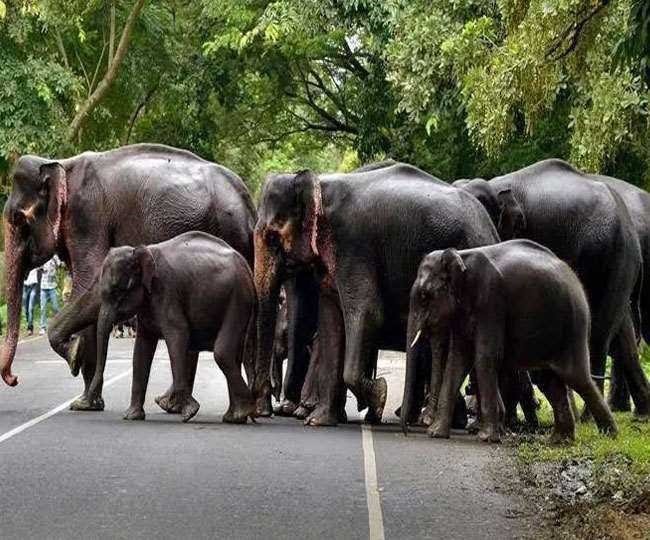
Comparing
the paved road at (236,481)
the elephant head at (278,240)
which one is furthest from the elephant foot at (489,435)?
the elephant head at (278,240)

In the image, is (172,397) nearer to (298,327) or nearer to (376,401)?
(298,327)

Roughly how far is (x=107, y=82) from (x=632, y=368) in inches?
872

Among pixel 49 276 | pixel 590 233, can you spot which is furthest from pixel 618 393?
pixel 49 276

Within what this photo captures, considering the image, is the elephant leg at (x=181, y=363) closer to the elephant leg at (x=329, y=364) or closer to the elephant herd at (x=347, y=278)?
the elephant herd at (x=347, y=278)

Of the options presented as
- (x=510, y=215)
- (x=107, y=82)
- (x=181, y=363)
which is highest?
Answer: (x=107, y=82)

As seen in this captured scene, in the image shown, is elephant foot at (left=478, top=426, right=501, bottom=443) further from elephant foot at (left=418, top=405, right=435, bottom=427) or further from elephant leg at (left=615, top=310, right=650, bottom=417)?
elephant leg at (left=615, top=310, right=650, bottom=417)

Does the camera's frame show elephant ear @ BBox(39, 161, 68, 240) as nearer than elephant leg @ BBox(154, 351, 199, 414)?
No

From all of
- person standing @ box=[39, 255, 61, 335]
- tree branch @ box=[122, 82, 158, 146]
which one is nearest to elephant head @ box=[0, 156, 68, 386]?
person standing @ box=[39, 255, 61, 335]

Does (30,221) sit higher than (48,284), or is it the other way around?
(30,221)

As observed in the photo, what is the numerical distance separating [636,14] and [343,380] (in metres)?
5.94

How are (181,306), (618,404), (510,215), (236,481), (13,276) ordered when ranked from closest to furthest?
(236,481), (181,306), (510,215), (13,276), (618,404)

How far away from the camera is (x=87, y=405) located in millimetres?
16750

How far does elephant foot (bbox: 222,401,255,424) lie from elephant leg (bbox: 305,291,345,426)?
53cm

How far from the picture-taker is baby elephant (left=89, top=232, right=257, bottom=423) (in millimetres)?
15641
